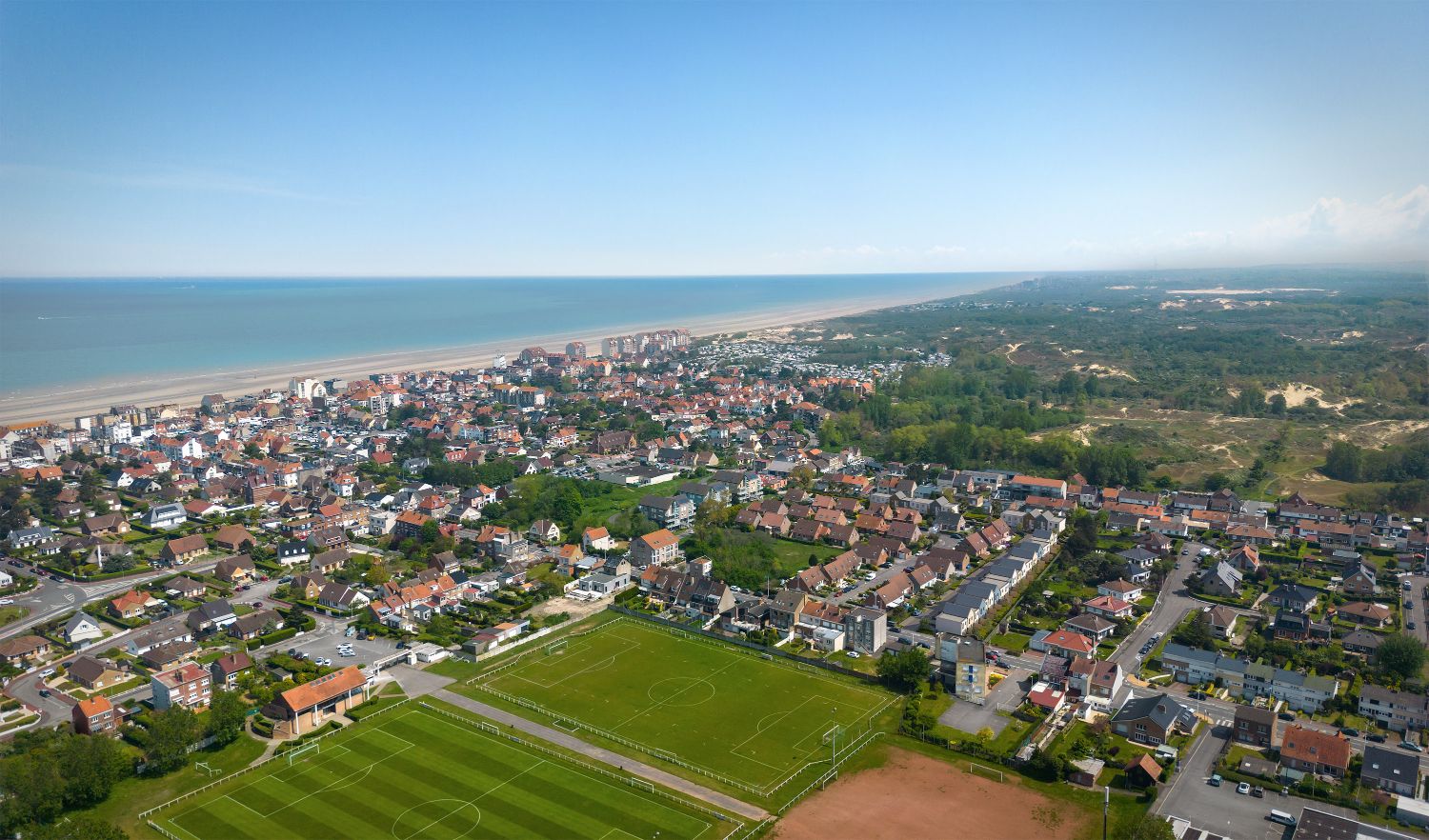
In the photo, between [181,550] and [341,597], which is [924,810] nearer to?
[341,597]

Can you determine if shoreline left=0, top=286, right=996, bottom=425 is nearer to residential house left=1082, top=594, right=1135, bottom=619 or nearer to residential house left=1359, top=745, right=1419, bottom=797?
residential house left=1082, top=594, right=1135, bottom=619

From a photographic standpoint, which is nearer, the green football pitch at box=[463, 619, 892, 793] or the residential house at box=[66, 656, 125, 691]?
the green football pitch at box=[463, 619, 892, 793]

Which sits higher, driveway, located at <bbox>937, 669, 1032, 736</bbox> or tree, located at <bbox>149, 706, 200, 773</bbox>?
tree, located at <bbox>149, 706, 200, 773</bbox>

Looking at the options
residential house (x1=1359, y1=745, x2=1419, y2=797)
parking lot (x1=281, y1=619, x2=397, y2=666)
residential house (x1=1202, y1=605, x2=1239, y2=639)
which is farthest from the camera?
residential house (x1=1202, y1=605, x2=1239, y2=639)

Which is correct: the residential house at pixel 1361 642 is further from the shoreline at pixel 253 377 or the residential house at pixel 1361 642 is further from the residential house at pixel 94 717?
the shoreline at pixel 253 377

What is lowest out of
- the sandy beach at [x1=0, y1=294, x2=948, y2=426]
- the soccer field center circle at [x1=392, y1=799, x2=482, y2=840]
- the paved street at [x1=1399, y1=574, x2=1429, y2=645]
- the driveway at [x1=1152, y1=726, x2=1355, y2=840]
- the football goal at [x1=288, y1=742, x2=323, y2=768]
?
the paved street at [x1=1399, y1=574, x2=1429, y2=645]

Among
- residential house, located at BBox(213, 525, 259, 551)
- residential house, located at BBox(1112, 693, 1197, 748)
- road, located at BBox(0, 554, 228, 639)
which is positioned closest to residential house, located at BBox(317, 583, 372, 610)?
road, located at BBox(0, 554, 228, 639)

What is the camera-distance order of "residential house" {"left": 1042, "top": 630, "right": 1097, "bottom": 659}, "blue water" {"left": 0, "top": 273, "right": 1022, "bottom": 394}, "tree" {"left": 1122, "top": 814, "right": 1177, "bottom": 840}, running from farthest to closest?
"blue water" {"left": 0, "top": 273, "right": 1022, "bottom": 394} → "residential house" {"left": 1042, "top": 630, "right": 1097, "bottom": 659} → "tree" {"left": 1122, "top": 814, "right": 1177, "bottom": 840}
